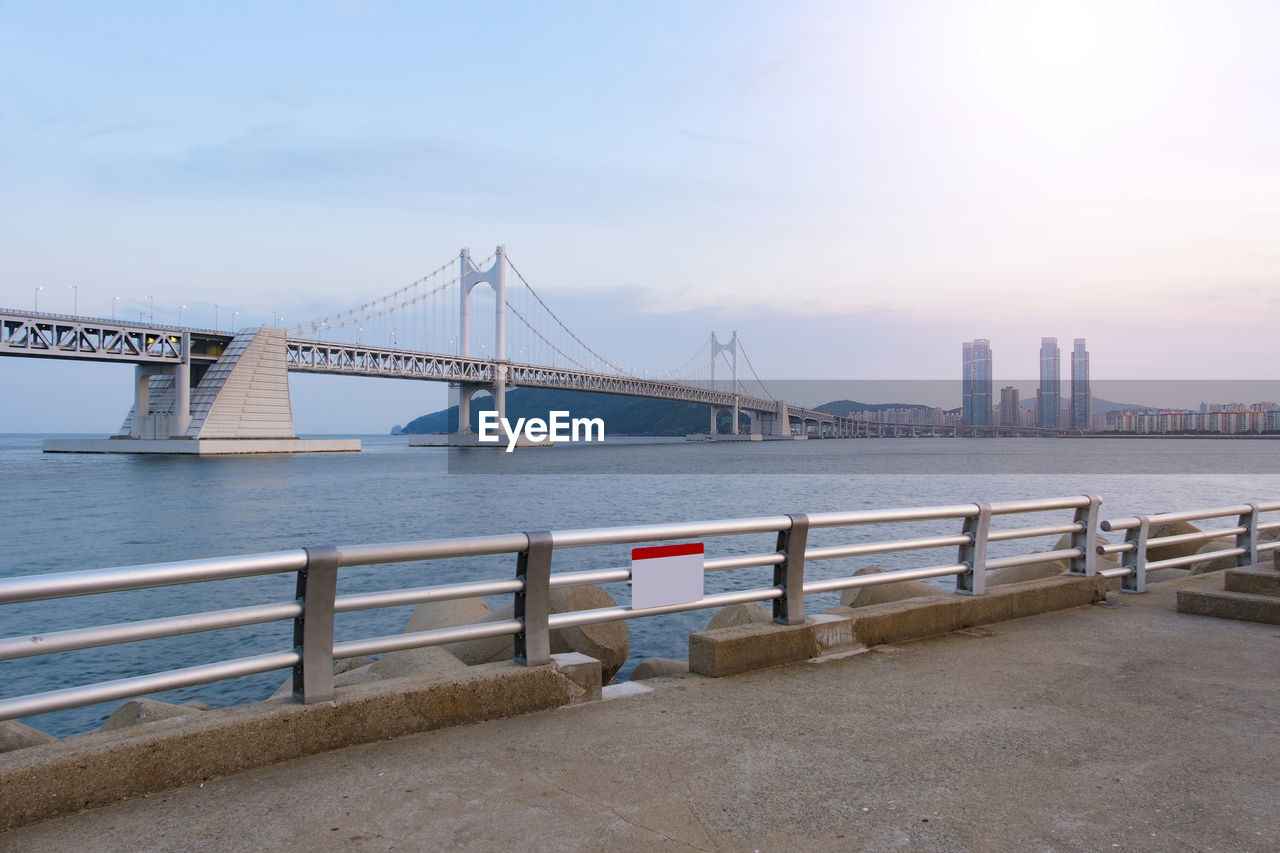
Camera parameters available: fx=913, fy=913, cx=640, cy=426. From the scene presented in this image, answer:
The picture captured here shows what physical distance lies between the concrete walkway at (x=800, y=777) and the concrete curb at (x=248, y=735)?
8 cm

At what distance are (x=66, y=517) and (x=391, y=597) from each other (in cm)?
3722

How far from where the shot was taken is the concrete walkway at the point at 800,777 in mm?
3154

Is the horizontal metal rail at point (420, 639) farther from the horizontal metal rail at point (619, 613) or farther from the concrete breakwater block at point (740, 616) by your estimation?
the concrete breakwater block at point (740, 616)

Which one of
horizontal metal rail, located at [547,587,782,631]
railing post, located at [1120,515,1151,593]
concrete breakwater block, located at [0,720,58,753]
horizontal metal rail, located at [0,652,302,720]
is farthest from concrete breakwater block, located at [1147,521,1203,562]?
concrete breakwater block, located at [0,720,58,753]

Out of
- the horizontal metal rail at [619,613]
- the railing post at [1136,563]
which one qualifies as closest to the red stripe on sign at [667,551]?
the horizontal metal rail at [619,613]

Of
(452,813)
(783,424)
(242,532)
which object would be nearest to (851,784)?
(452,813)

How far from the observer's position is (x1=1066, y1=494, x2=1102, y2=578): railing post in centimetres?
757

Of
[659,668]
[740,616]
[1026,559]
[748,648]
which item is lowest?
[659,668]

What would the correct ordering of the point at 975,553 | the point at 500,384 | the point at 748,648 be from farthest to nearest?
1. the point at 500,384
2. the point at 975,553
3. the point at 748,648

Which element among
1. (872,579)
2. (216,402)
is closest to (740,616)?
(872,579)

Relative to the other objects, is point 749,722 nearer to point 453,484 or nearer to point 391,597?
point 391,597

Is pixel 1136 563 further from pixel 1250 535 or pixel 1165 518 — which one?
pixel 1250 535

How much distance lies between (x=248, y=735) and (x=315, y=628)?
49 cm
